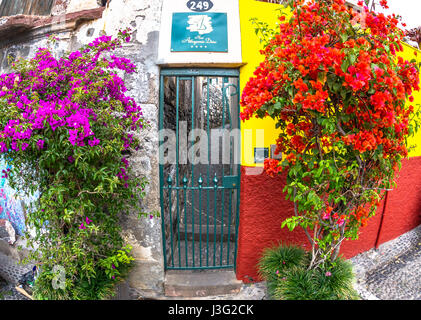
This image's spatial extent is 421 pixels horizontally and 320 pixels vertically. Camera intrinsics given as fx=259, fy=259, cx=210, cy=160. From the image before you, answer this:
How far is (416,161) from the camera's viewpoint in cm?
408

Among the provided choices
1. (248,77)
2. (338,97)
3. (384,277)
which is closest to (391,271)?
(384,277)

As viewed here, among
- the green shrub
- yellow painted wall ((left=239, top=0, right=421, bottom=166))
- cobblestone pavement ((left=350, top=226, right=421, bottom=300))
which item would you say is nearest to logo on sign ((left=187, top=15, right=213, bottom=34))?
yellow painted wall ((left=239, top=0, right=421, bottom=166))

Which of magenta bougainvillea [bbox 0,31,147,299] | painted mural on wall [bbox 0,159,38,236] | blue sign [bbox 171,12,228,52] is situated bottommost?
painted mural on wall [bbox 0,159,38,236]

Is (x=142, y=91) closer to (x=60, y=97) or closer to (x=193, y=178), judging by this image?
(x=60, y=97)

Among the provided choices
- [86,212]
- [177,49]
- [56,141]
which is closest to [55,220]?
[86,212]

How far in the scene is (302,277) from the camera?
260cm

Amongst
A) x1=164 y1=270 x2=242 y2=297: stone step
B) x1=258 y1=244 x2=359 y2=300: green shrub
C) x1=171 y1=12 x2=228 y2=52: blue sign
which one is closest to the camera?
x1=258 y1=244 x2=359 y2=300: green shrub

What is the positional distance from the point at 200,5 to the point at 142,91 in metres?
1.19

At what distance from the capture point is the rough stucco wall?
2920mm

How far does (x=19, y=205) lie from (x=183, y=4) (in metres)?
3.45

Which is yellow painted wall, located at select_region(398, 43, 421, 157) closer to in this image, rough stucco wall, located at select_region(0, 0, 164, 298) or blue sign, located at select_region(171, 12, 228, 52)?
blue sign, located at select_region(171, 12, 228, 52)

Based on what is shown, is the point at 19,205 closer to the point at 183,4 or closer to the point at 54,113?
the point at 54,113

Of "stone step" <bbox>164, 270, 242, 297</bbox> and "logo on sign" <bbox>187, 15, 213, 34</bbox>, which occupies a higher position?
"logo on sign" <bbox>187, 15, 213, 34</bbox>

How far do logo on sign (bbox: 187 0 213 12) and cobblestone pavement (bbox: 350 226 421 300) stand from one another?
387 cm
